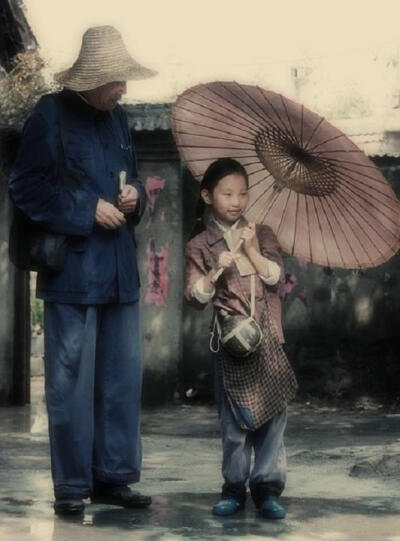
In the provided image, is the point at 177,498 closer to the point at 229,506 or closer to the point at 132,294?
the point at 229,506

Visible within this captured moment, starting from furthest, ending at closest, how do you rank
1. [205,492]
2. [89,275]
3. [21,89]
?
[21,89], [205,492], [89,275]

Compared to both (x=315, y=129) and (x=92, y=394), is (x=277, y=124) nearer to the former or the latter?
(x=315, y=129)

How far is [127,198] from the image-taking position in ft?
19.8

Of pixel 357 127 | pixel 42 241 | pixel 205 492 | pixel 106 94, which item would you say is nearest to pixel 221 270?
pixel 42 241

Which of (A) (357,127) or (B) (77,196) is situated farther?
(A) (357,127)

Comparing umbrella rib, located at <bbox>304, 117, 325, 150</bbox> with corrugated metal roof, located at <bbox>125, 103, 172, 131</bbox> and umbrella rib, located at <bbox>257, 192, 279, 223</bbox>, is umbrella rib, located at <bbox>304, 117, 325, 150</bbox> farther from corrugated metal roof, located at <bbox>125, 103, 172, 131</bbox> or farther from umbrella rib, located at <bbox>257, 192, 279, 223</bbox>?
corrugated metal roof, located at <bbox>125, 103, 172, 131</bbox>

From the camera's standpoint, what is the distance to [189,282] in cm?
591

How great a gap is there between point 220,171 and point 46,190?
2.54 feet

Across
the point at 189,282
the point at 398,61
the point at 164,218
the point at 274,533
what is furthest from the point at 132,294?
the point at 398,61

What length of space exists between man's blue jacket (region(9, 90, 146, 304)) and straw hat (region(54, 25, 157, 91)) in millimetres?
139

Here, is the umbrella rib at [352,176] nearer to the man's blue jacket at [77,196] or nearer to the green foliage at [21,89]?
the man's blue jacket at [77,196]

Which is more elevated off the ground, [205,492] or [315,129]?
[315,129]

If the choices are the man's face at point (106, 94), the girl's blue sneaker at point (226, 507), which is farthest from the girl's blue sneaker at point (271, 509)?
the man's face at point (106, 94)

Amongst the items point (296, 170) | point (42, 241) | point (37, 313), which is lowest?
point (37, 313)
